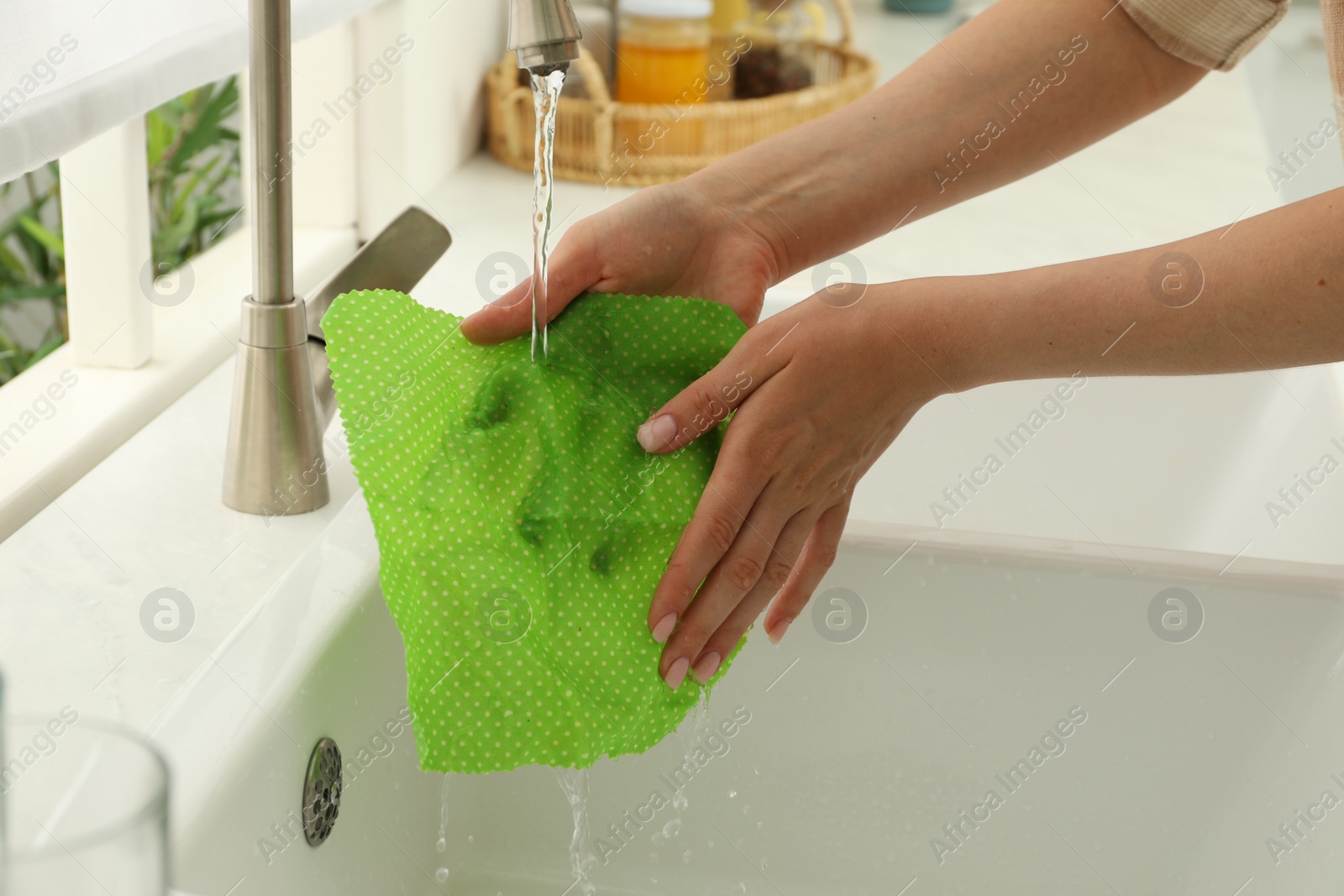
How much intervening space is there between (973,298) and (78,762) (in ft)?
1.54

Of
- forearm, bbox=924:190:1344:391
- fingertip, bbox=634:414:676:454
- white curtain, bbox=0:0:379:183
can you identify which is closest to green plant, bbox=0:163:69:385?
white curtain, bbox=0:0:379:183

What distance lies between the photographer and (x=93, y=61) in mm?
722

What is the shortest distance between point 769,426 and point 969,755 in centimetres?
37

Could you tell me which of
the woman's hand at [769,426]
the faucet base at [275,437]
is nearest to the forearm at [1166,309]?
the woman's hand at [769,426]

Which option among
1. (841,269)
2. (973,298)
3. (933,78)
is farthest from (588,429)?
(841,269)

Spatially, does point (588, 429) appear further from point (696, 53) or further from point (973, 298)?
point (696, 53)

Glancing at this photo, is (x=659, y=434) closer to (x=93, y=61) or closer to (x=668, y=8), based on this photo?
(x=93, y=61)

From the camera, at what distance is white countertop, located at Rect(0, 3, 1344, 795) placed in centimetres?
66

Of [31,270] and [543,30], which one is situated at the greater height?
[543,30]

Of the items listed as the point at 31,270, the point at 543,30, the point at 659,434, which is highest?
the point at 543,30

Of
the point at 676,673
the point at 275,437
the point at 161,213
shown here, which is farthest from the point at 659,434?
the point at 161,213

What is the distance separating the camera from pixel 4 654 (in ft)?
2.07

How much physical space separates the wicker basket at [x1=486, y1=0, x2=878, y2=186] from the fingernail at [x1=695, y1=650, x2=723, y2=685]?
824 millimetres

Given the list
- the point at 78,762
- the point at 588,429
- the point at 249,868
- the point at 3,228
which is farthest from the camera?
the point at 3,228
